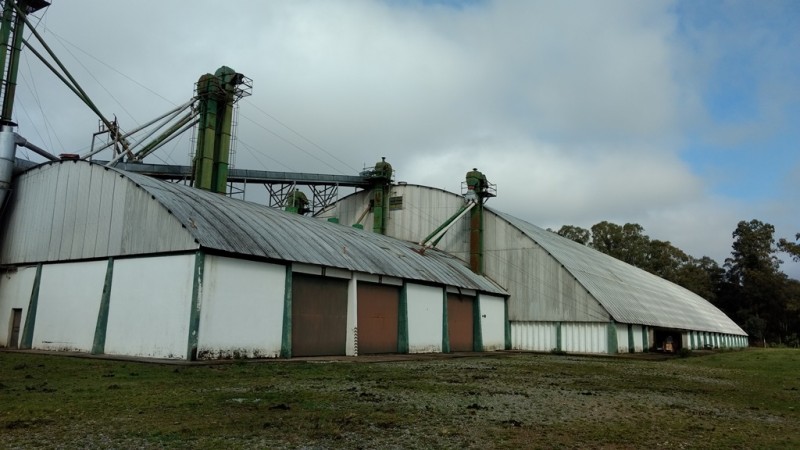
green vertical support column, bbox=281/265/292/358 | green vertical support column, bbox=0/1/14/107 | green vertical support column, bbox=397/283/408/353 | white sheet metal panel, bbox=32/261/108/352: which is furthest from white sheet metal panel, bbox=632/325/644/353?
green vertical support column, bbox=0/1/14/107

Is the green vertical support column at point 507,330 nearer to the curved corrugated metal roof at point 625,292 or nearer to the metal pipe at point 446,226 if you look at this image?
the curved corrugated metal roof at point 625,292

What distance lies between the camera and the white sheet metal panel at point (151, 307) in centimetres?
2155

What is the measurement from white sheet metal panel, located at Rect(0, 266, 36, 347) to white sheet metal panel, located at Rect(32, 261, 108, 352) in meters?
1.28

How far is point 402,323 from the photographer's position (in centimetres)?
3152

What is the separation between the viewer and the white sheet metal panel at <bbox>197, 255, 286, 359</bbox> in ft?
71.5

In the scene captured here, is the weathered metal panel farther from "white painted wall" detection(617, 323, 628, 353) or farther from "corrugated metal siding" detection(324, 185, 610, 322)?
"white painted wall" detection(617, 323, 628, 353)

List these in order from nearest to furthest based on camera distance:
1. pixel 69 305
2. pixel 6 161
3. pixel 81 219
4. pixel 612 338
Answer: pixel 69 305
pixel 81 219
pixel 6 161
pixel 612 338

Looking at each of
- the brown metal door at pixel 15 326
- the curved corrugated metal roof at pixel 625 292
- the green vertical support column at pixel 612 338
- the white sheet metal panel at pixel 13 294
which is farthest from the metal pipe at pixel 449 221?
the brown metal door at pixel 15 326

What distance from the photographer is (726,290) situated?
105938mm

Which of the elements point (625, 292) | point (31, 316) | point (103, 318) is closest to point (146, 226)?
point (103, 318)

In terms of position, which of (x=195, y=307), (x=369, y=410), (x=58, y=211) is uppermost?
(x=58, y=211)

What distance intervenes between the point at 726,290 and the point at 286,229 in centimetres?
10079

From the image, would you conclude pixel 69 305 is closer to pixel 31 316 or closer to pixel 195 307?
pixel 31 316

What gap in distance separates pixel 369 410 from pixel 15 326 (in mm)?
25468
